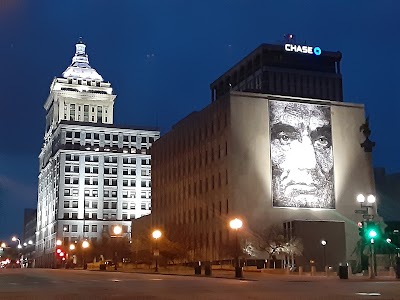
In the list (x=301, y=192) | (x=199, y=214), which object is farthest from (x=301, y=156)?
(x=199, y=214)

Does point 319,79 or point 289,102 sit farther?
point 319,79

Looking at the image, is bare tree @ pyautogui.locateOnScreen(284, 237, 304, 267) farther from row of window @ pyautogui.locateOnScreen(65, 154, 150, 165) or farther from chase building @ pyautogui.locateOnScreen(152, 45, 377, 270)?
row of window @ pyautogui.locateOnScreen(65, 154, 150, 165)

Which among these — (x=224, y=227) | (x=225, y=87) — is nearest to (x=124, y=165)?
(x=225, y=87)

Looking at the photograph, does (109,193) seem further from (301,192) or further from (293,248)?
(293,248)

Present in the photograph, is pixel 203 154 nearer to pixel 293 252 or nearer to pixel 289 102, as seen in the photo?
pixel 289 102

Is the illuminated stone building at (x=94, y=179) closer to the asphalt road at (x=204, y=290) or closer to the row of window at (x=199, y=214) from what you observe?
the row of window at (x=199, y=214)

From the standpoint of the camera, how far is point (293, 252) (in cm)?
9462

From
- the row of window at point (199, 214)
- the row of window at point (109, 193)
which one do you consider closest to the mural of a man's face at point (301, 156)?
the row of window at point (199, 214)

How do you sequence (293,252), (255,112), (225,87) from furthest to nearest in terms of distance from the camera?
1. (225,87)
2. (255,112)
3. (293,252)

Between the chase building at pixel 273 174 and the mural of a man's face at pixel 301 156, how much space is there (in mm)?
172

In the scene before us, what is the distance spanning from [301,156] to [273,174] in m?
6.87

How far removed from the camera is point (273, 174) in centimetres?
10181

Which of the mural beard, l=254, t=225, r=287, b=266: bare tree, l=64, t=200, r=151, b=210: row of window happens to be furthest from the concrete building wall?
l=64, t=200, r=151, b=210: row of window

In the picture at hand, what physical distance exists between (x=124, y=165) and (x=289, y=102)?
293ft
